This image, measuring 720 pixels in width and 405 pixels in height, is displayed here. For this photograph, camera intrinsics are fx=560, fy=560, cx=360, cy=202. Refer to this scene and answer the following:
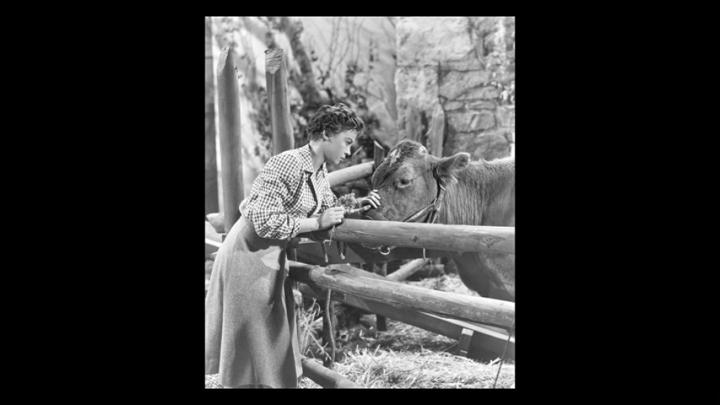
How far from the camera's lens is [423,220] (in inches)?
111

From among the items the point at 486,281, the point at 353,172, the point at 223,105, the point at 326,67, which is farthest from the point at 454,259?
the point at 223,105

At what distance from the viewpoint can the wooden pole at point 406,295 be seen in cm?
254

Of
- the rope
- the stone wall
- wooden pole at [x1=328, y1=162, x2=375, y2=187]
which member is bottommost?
the rope

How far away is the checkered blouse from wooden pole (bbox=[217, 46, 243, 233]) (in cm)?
15

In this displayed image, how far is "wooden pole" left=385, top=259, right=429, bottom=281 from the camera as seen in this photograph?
289 centimetres

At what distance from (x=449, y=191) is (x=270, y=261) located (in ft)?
3.17

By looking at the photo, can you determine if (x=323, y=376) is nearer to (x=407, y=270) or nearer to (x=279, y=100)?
(x=407, y=270)

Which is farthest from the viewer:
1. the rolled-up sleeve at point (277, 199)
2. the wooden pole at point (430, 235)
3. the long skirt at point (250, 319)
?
the long skirt at point (250, 319)

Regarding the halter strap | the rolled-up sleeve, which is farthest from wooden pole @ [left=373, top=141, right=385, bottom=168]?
the rolled-up sleeve

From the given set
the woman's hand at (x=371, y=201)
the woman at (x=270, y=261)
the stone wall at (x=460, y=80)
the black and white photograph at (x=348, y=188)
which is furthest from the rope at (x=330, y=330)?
the stone wall at (x=460, y=80)

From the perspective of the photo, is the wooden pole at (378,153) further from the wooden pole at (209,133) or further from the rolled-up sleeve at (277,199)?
the wooden pole at (209,133)

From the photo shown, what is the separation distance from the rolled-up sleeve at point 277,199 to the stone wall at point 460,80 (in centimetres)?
61

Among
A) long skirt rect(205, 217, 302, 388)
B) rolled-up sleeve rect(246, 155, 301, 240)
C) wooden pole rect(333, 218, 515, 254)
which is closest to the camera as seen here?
wooden pole rect(333, 218, 515, 254)

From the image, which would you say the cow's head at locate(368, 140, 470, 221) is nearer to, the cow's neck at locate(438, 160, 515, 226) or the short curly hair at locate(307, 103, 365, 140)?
the cow's neck at locate(438, 160, 515, 226)
